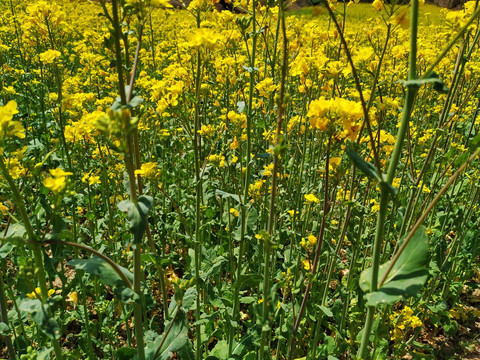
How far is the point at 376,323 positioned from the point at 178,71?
8.60 feet

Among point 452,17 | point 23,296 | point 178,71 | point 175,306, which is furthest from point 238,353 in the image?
point 452,17

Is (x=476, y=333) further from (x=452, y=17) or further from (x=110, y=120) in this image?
(x=110, y=120)

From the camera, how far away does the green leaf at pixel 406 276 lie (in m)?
1.22

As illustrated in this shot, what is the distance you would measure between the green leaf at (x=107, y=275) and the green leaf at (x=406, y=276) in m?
0.92

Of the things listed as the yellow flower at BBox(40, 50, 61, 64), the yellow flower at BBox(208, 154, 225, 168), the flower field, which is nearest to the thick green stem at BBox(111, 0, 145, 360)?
the flower field

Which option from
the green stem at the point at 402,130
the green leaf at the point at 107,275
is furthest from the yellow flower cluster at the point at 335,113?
the green leaf at the point at 107,275

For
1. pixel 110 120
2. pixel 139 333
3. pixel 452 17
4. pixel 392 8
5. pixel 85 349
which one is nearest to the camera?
pixel 110 120

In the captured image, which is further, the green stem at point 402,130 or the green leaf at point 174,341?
the green leaf at point 174,341

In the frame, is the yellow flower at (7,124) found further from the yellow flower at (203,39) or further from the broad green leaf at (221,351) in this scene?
the broad green leaf at (221,351)

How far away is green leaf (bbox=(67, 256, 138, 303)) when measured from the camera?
1401 millimetres

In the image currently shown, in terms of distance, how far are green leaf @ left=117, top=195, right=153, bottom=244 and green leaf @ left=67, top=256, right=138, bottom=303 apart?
208 millimetres

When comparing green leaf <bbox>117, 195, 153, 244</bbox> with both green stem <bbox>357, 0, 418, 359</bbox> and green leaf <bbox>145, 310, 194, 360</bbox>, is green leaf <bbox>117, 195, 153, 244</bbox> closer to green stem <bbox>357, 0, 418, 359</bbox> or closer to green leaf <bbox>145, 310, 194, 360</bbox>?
green leaf <bbox>145, 310, 194, 360</bbox>

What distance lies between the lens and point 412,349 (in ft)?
10.2

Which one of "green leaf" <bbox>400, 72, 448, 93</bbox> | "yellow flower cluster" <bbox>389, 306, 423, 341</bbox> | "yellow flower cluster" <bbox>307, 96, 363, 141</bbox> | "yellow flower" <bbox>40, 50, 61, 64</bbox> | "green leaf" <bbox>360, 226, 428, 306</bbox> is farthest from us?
"yellow flower" <bbox>40, 50, 61, 64</bbox>
